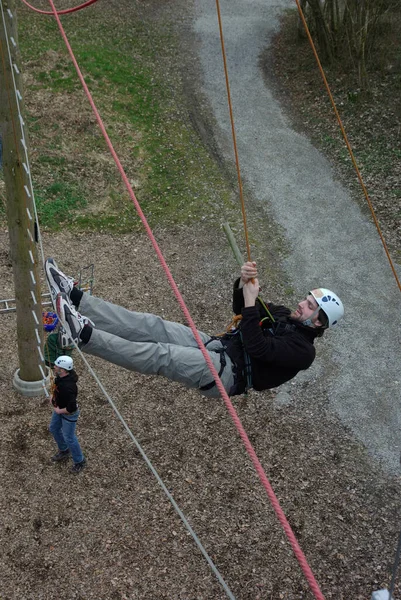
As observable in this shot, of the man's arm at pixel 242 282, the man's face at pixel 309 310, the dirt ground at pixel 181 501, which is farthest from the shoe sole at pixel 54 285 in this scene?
the dirt ground at pixel 181 501

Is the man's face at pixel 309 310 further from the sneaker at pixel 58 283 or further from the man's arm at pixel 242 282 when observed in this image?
the sneaker at pixel 58 283

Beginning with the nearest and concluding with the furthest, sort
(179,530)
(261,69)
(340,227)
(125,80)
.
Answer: (179,530), (340,227), (125,80), (261,69)

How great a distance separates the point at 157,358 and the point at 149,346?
0.38 feet

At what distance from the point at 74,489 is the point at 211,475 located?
1.39 meters

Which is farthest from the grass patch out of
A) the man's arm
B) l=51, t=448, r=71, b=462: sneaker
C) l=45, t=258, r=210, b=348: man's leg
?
the man's arm

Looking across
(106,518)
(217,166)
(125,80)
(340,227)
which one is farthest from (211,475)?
(125,80)

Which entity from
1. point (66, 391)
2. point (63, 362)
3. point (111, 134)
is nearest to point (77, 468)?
point (66, 391)

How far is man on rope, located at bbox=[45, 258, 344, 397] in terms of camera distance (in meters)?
4.93

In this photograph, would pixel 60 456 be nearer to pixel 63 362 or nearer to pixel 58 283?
pixel 63 362

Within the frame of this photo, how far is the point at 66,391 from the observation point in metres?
5.93

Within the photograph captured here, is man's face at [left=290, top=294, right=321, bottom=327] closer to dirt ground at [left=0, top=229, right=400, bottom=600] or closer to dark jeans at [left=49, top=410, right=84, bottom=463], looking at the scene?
dirt ground at [left=0, top=229, right=400, bottom=600]

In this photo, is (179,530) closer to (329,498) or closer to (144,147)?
(329,498)

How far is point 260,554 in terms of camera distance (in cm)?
600

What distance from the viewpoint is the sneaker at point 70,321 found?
16.2ft
